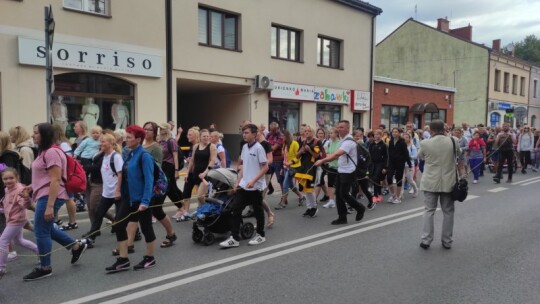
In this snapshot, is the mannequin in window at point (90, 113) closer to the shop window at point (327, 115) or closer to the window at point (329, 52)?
the shop window at point (327, 115)

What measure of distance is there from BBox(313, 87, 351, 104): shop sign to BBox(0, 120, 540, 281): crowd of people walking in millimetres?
9403

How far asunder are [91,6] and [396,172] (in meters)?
9.23

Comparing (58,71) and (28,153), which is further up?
(58,71)

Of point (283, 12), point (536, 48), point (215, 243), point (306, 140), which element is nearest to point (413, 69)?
point (283, 12)

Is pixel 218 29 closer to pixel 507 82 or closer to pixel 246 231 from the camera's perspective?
pixel 246 231

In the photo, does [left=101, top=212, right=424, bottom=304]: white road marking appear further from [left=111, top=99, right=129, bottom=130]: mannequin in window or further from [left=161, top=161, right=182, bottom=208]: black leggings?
[left=111, top=99, right=129, bottom=130]: mannequin in window

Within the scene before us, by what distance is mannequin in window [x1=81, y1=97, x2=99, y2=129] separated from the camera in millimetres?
12227

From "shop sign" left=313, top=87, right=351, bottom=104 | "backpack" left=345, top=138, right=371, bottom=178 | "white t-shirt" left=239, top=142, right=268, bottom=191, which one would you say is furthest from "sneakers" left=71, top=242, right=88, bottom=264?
"shop sign" left=313, top=87, right=351, bottom=104

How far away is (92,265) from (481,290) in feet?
14.2

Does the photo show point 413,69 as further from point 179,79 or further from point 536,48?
point 536,48

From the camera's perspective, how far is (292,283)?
15.2 feet

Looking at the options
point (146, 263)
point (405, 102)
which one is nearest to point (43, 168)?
point (146, 263)

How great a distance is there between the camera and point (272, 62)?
56.2 feet

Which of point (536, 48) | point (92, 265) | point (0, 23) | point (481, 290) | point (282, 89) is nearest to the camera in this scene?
point (481, 290)
